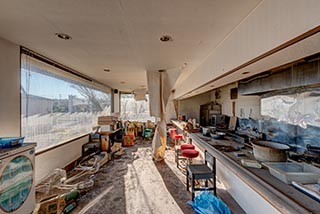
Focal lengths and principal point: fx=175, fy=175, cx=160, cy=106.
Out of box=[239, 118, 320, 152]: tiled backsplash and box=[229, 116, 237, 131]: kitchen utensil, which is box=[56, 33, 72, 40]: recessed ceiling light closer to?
A: box=[239, 118, 320, 152]: tiled backsplash

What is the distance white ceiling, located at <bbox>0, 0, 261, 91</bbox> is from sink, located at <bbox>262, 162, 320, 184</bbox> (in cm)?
147

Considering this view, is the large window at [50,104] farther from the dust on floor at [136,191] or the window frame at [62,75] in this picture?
the dust on floor at [136,191]

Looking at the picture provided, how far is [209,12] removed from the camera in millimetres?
1715

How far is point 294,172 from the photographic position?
147 centimetres

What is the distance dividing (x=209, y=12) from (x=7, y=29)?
2390mm

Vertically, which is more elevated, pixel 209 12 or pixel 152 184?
pixel 209 12

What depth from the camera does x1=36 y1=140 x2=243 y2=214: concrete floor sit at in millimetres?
2570

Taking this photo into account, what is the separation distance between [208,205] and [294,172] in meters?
1.25

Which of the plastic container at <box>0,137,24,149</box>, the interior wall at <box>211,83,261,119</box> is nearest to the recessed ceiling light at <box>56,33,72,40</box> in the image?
the plastic container at <box>0,137,24,149</box>

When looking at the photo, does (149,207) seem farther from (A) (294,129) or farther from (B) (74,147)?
(B) (74,147)

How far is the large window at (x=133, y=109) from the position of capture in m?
10.2

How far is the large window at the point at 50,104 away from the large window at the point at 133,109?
4.49 meters

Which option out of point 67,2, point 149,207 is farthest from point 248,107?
point 67,2

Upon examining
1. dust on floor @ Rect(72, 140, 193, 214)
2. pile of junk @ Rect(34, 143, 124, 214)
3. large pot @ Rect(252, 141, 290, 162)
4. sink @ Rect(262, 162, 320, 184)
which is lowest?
dust on floor @ Rect(72, 140, 193, 214)
